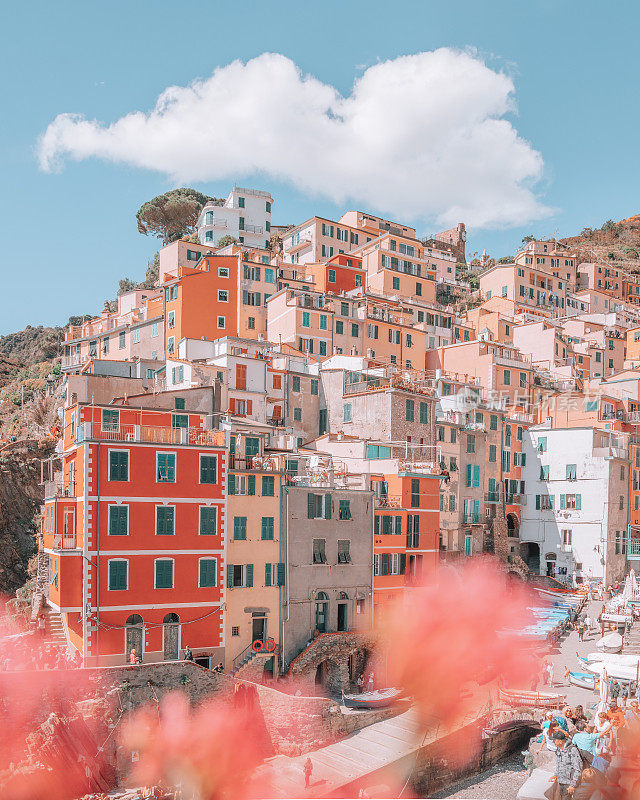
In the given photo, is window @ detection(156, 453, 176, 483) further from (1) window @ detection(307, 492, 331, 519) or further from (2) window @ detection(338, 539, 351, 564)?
(2) window @ detection(338, 539, 351, 564)

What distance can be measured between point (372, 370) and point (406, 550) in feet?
56.2

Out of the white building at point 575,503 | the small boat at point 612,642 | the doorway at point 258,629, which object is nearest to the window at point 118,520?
the doorway at point 258,629

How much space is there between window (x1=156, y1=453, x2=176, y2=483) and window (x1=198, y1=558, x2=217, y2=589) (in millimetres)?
4106

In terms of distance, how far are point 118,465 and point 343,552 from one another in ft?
42.7

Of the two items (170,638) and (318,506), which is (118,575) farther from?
(318,506)

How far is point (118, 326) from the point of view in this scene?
6800cm

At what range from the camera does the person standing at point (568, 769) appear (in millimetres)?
14070

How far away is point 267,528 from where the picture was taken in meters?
36.6

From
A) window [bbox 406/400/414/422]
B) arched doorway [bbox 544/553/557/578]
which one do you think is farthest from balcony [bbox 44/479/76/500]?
arched doorway [bbox 544/553/557/578]

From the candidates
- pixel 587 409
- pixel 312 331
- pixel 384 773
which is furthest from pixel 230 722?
pixel 587 409

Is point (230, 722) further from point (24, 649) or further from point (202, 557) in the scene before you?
point (24, 649)

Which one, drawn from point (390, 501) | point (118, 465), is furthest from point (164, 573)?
point (390, 501)

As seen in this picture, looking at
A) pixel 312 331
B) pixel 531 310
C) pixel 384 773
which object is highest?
pixel 531 310

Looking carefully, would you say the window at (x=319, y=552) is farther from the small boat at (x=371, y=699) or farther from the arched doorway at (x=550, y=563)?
the arched doorway at (x=550, y=563)
